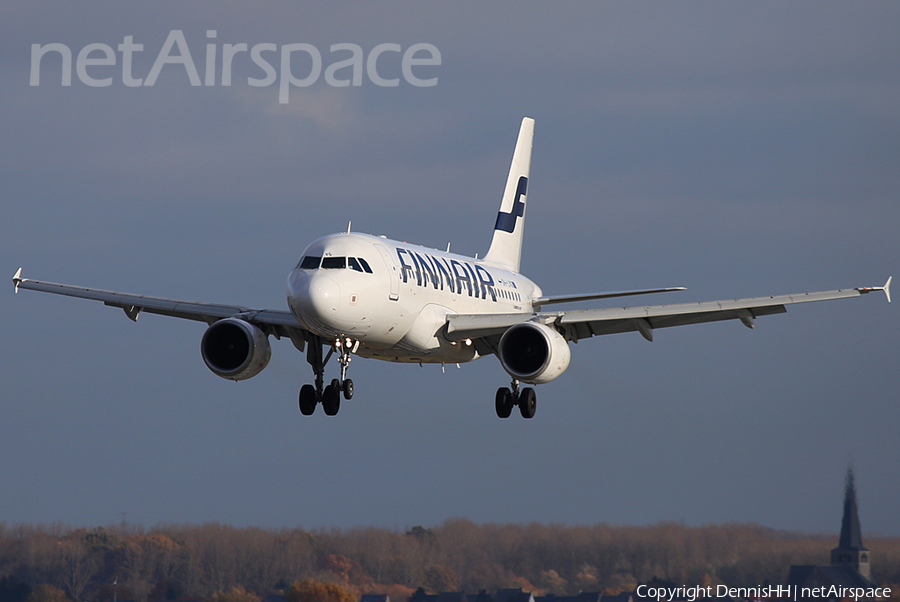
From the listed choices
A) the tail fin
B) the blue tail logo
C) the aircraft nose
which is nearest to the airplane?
the aircraft nose

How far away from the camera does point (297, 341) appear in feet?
122

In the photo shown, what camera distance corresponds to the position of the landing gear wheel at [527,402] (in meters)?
39.4

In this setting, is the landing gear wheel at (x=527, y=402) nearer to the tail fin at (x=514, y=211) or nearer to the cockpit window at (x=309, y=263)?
the tail fin at (x=514, y=211)

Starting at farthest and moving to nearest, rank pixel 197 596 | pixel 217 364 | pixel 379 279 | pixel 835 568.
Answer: pixel 197 596, pixel 835 568, pixel 217 364, pixel 379 279

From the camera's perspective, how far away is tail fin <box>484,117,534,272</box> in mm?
50375

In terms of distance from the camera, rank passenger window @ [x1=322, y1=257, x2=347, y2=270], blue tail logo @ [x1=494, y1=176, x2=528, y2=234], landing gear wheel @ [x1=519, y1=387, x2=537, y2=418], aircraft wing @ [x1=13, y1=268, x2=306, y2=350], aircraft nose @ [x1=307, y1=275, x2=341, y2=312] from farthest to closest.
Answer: blue tail logo @ [x1=494, y1=176, x2=528, y2=234]
landing gear wheel @ [x1=519, y1=387, x2=537, y2=418]
aircraft wing @ [x1=13, y1=268, x2=306, y2=350]
passenger window @ [x1=322, y1=257, x2=347, y2=270]
aircraft nose @ [x1=307, y1=275, x2=341, y2=312]

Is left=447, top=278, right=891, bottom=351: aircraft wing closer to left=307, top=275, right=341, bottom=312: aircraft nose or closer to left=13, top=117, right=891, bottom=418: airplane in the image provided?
left=13, top=117, right=891, bottom=418: airplane

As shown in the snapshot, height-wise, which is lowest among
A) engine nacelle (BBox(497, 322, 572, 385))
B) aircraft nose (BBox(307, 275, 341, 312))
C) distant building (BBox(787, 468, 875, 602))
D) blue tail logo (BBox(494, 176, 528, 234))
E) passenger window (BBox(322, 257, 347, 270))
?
distant building (BBox(787, 468, 875, 602))

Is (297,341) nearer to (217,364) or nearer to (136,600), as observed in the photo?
(217,364)

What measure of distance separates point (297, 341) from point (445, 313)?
4.91m

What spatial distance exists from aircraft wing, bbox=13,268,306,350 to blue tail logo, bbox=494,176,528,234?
16.6 m

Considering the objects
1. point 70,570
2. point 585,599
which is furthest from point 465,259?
point 70,570

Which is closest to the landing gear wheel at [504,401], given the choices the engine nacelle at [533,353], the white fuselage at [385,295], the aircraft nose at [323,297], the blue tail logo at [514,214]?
the white fuselage at [385,295]

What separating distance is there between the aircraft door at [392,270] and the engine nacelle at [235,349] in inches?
201
